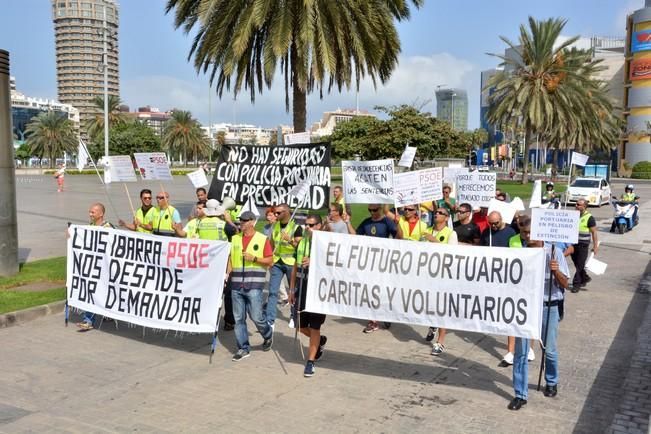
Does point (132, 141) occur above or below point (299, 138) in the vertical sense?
above

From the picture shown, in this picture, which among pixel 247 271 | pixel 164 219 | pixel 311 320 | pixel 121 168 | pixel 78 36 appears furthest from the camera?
pixel 78 36

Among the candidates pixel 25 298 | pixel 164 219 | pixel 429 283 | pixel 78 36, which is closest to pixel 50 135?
pixel 25 298

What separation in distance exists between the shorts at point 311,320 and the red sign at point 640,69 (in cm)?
8357

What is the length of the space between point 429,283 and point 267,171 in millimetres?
5165

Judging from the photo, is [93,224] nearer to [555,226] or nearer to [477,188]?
[555,226]

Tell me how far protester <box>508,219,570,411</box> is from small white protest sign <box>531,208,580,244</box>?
162mm

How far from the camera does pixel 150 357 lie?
747 cm

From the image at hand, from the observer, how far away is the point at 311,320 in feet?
22.8

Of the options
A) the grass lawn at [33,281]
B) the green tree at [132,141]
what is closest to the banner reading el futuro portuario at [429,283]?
the grass lawn at [33,281]

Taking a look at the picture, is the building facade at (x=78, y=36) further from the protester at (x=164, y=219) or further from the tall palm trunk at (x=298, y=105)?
the protester at (x=164, y=219)

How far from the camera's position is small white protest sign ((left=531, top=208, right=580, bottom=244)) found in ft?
20.0

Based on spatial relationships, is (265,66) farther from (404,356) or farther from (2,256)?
(404,356)

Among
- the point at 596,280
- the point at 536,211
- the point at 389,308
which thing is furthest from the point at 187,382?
the point at 596,280

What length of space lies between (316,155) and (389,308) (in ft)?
14.9
